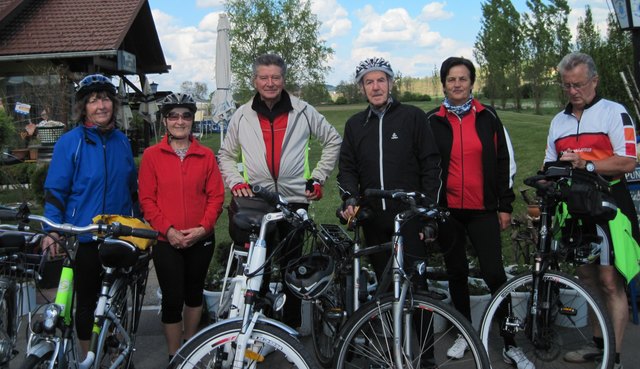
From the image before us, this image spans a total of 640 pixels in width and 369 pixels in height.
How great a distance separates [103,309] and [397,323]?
4.99 ft

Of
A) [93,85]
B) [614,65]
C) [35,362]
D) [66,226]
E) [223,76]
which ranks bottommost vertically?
[35,362]

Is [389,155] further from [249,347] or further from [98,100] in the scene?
[98,100]

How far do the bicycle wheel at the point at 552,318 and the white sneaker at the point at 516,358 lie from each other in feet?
0.10

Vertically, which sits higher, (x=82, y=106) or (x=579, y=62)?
(x=579, y=62)

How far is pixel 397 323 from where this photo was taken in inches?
112

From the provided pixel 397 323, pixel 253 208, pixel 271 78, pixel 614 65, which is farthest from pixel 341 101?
pixel 397 323

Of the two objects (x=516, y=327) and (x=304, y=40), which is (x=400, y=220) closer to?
(x=516, y=327)

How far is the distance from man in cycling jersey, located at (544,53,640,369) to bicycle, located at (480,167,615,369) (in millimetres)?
122

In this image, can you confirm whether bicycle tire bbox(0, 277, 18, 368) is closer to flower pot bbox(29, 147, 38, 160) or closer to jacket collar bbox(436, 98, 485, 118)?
jacket collar bbox(436, 98, 485, 118)

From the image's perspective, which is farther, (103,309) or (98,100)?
(98,100)

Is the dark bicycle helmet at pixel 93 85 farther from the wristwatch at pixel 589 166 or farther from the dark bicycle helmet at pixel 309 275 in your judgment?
the wristwatch at pixel 589 166

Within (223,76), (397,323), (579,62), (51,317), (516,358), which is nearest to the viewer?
(51,317)

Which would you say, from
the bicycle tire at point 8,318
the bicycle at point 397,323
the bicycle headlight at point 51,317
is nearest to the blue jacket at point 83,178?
the bicycle tire at point 8,318

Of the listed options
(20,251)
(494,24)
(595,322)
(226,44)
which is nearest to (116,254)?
(20,251)
